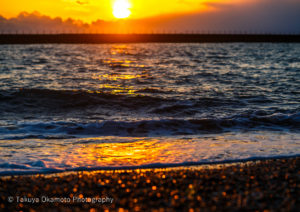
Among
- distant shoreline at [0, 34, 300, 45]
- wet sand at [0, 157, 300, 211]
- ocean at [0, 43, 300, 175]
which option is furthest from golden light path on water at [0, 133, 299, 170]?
distant shoreline at [0, 34, 300, 45]

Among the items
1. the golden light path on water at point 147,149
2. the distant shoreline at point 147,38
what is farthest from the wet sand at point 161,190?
the distant shoreline at point 147,38

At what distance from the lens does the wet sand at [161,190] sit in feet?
13.1

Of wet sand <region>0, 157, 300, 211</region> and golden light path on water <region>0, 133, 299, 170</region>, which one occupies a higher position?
wet sand <region>0, 157, 300, 211</region>

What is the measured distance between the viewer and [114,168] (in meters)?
5.91

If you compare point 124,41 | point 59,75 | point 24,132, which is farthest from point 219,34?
point 24,132

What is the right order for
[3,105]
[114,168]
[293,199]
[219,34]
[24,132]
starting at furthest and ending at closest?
→ [219,34]
[3,105]
[24,132]
[114,168]
[293,199]

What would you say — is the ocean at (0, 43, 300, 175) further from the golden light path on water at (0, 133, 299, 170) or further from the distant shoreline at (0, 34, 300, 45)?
the distant shoreline at (0, 34, 300, 45)

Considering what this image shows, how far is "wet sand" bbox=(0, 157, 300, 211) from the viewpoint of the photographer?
4.00 m

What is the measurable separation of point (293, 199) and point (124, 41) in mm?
168230

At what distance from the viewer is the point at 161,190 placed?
450 cm

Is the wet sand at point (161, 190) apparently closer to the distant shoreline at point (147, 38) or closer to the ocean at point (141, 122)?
the ocean at point (141, 122)

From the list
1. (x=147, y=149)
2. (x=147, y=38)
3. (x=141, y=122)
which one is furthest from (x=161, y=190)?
(x=147, y=38)

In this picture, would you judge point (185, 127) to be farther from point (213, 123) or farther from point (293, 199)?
point (293, 199)

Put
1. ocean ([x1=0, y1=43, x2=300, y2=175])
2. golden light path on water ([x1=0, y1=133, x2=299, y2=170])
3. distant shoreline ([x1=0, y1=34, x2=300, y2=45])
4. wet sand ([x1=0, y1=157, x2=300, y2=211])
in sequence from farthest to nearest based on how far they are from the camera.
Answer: distant shoreline ([x1=0, y1=34, x2=300, y2=45]) → ocean ([x1=0, y1=43, x2=300, y2=175]) → golden light path on water ([x1=0, y1=133, x2=299, y2=170]) → wet sand ([x1=0, y1=157, x2=300, y2=211])
